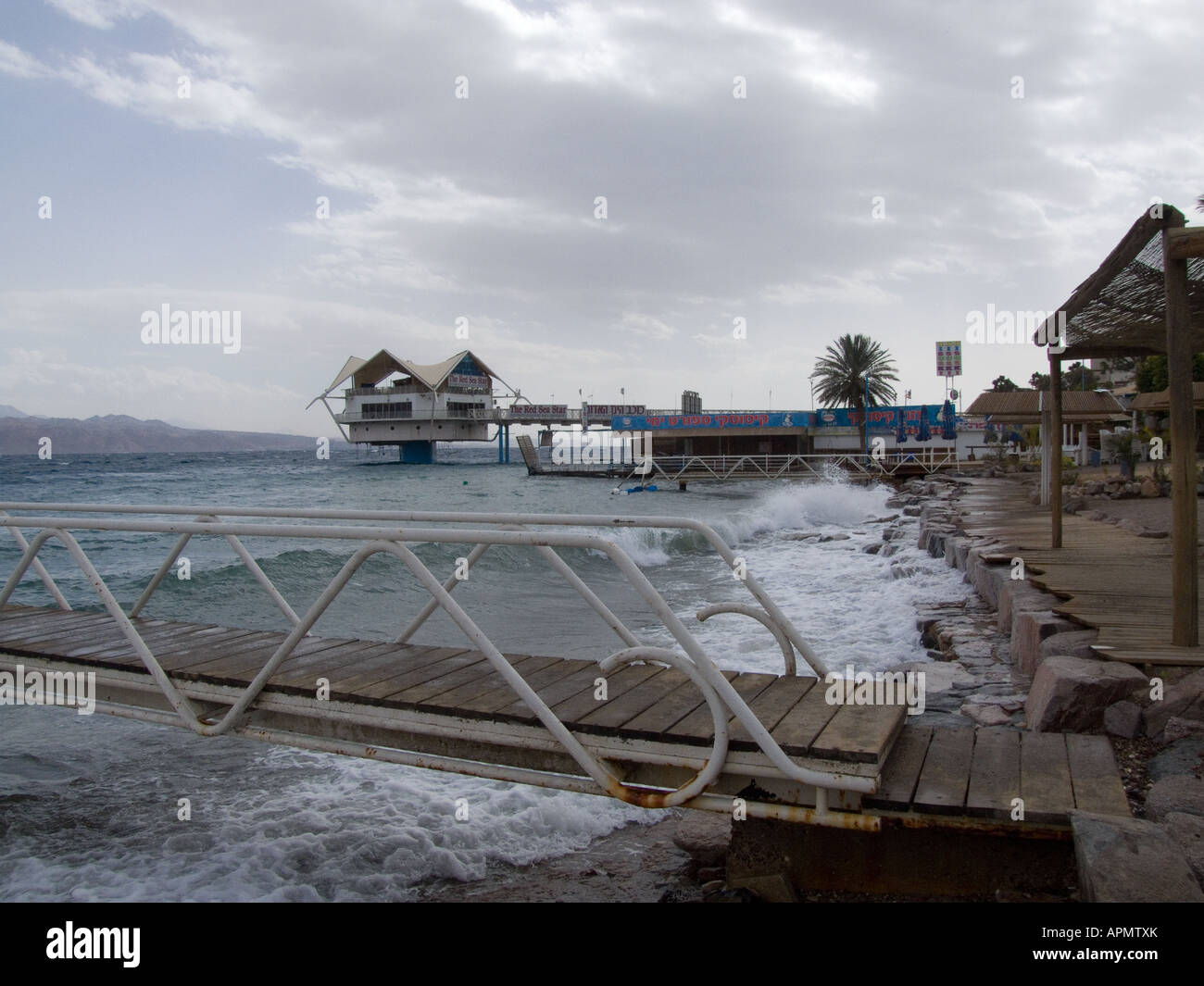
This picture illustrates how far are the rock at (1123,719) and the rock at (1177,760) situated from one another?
0.58 ft

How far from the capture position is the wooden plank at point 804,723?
317 cm

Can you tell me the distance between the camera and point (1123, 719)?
13.6 ft

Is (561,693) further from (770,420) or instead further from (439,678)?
(770,420)

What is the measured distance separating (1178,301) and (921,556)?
31.5 ft

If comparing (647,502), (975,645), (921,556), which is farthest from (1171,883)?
(647,502)

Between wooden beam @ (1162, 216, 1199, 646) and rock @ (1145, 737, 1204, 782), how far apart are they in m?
0.96

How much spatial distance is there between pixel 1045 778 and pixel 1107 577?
4771mm

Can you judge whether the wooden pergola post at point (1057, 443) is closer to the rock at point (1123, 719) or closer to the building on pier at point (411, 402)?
the rock at point (1123, 719)

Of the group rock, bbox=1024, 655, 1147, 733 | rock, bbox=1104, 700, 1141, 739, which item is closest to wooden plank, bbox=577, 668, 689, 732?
rock, bbox=1024, 655, 1147, 733

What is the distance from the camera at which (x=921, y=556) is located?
1398 centimetres

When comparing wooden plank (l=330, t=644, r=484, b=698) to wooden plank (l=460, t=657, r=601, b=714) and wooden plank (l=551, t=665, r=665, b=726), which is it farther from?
wooden plank (l=551, t=665, r=665, b=726)

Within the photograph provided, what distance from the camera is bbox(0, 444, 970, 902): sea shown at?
471 centimetres

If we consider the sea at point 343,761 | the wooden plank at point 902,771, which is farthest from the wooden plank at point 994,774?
the sea at point 343,761

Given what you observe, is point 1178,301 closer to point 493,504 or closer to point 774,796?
point 774,796
